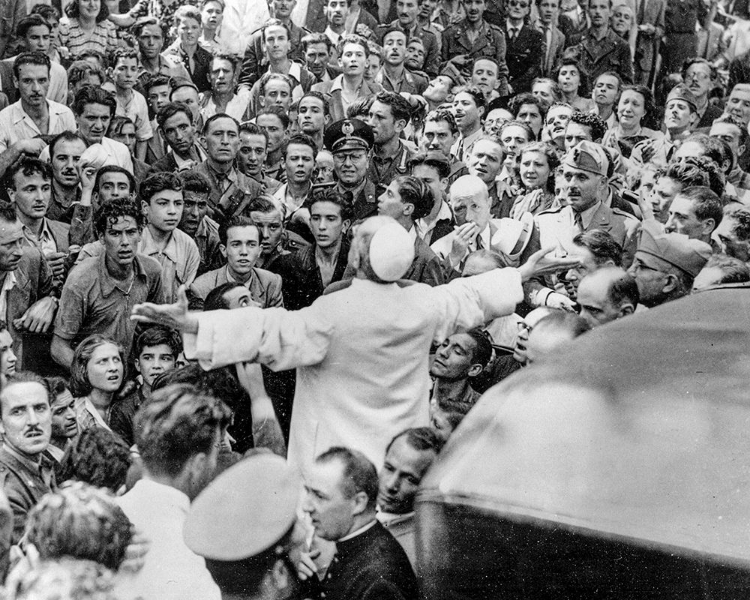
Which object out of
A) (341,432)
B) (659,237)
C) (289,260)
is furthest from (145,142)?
(341,432)

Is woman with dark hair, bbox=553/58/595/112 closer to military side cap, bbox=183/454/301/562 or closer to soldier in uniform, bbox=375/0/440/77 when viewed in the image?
soldier in uniform, bbox=375/0/440/77

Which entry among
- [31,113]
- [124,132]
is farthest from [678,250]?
[31,113]

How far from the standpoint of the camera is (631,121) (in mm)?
6309

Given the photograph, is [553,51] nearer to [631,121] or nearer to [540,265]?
[631,121]

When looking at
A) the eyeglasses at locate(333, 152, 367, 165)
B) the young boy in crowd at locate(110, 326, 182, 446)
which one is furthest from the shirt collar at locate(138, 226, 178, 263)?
the eyeglasses at locate(333, 152, 367, 165)

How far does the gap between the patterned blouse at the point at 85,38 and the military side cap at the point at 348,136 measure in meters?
1.37

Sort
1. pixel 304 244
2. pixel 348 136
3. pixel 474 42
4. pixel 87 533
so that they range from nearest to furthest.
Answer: pixel 87 533 < pixel 304 244 < pixel 348 136 < pixel 474 42

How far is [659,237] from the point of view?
4.57 metres

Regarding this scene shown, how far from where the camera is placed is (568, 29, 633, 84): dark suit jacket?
23.1ft

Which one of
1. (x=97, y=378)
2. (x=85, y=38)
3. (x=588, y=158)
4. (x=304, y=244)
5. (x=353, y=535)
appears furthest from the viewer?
(x=85, y=38)

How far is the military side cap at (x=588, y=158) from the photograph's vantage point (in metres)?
5.11

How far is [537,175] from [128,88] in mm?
1967

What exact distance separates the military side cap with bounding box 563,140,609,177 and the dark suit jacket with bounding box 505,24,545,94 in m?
1.89

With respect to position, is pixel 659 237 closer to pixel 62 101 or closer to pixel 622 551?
pixel 622 551
